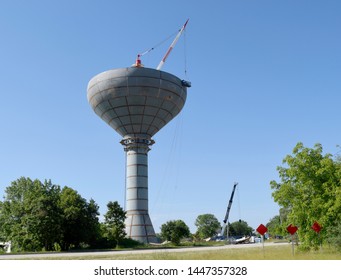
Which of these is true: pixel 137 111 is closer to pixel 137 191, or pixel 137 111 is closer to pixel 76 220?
pixel 137 191

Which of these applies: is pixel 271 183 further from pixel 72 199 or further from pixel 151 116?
pixel 151 116

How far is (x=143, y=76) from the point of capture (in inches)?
2542

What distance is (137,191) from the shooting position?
67188mm

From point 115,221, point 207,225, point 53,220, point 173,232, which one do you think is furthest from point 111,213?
point 207,225

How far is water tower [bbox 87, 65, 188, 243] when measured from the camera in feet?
212

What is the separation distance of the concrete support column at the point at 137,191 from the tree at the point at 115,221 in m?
9.36

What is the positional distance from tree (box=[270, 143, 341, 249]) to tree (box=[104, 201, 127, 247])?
3012 cm

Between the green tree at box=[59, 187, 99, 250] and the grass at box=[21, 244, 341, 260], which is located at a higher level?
the green tree at box=[59, 187, 99, 250]

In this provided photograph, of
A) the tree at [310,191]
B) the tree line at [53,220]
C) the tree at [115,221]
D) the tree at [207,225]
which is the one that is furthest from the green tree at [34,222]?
the tree at [207,225]

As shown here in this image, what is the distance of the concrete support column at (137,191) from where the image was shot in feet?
215

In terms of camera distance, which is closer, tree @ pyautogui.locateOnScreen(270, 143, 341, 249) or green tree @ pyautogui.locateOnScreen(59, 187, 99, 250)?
tree @ pyautogui.locateOnScreen(270, 143, 341, 249)

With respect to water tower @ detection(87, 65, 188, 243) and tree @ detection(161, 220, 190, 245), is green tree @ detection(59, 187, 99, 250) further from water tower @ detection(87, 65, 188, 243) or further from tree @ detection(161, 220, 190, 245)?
tree @ detection(161, 220, 190, 245)

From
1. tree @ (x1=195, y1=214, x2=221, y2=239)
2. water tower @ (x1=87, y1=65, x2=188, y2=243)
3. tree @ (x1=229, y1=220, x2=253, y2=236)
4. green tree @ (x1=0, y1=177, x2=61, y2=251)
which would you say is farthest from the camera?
tree @ (x1=229, y1=220, x2=253, y2=236)

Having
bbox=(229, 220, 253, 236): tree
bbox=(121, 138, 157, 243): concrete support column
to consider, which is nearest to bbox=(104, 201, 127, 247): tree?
bbox=(121, 138, 157, 243): concrete support column
